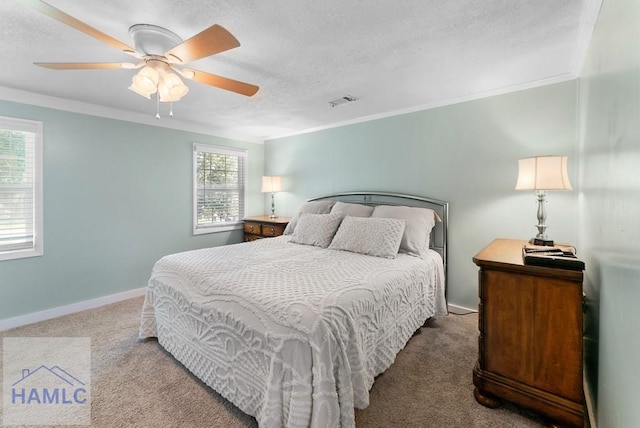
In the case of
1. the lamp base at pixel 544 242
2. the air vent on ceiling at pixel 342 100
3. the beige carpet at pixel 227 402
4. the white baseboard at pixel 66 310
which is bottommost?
the beige carpet at pixel 227 402

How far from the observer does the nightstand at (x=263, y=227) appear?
14.0ft

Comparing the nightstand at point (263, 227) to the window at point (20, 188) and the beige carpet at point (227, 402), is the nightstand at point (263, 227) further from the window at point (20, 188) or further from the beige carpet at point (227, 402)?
the window at point (20, 188)

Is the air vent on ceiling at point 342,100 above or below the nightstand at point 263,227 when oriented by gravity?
above

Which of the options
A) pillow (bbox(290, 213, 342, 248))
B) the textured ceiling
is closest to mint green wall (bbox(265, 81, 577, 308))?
the textured ceiling

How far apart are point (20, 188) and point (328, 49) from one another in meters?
3.33

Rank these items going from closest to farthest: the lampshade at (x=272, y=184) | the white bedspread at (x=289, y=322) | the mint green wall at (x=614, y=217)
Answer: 1. the mint green wall at (x=614, y=217)
2. the white bedspread at (x=289, y=322)
3. the lampshade at (x=272, y=184)

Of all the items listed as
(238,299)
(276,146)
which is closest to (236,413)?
(238,299)

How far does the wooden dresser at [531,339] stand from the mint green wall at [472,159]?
1.14 meters

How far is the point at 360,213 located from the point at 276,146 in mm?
2417

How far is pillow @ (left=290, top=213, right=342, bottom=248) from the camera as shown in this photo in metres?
3.13

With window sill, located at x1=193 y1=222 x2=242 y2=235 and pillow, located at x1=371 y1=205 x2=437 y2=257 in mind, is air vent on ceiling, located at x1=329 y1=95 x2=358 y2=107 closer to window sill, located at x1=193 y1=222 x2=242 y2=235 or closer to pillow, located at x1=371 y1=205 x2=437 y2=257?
pillow, located at x1=371 y1=205 x2=437 y2=257

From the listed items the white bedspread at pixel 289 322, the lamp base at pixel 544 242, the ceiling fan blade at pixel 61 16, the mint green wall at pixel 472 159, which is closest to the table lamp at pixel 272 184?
the mint green wall at pixel 472 159

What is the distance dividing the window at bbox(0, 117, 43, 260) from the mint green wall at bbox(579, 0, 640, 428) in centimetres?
443

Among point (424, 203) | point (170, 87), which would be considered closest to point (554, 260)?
point (424, 203)
